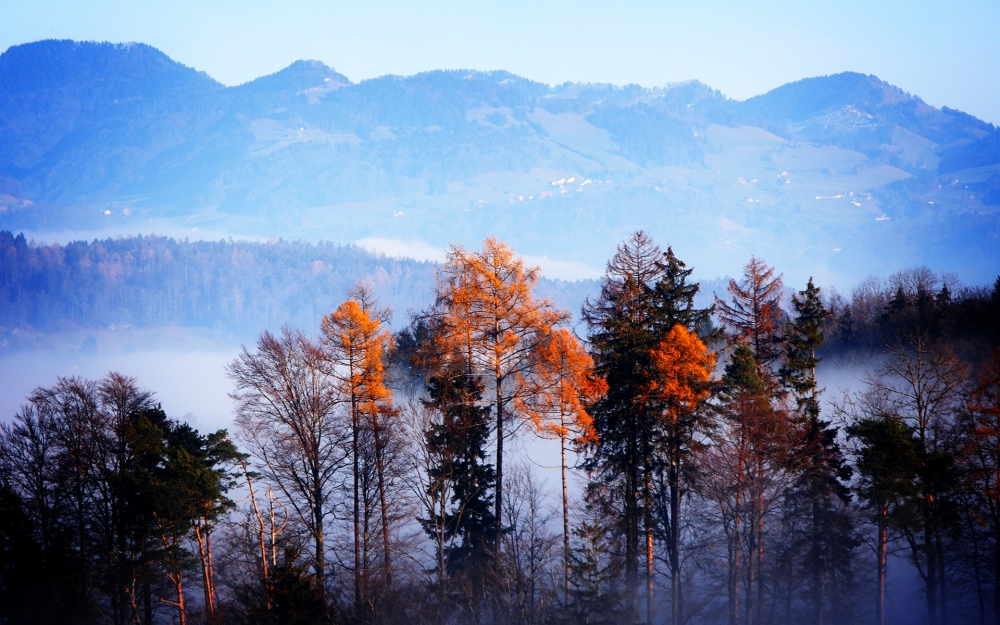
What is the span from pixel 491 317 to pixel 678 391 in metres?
6.74

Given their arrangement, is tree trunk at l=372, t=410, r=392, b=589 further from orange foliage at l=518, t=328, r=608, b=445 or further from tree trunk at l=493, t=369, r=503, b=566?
orange foliage at l=518, t=328, r=608, b=445

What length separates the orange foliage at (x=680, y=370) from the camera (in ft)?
85.8

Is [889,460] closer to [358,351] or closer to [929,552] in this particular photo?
[929,552]

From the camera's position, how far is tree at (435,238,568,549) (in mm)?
26188

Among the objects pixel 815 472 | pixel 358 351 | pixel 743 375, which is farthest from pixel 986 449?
pixel 358 351

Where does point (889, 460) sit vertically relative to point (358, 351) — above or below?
below

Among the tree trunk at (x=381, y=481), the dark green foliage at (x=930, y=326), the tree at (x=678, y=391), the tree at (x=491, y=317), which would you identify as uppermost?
the dark green foliage at (x=930, y=326)

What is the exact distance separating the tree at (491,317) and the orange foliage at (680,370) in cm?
370

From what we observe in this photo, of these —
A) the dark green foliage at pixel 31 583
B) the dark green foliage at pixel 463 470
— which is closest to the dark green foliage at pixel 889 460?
A: the dark green foliage at pixel 463 470

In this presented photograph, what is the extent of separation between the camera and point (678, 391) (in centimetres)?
2619

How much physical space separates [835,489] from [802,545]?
136 inches

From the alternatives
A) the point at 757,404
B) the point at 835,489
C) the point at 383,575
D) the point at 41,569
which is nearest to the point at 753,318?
the point at 757,404

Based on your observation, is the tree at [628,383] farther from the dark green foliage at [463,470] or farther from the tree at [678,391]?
the dark green foliage at [463,470]

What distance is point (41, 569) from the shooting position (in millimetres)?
26812
